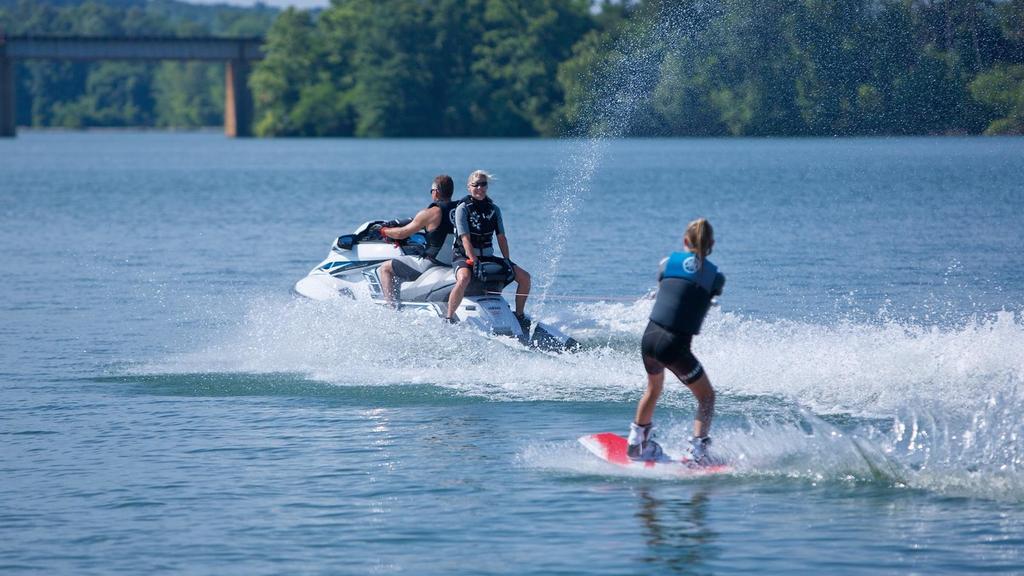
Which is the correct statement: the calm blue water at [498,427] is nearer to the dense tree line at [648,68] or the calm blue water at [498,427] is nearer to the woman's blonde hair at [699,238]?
the woman's blonde hair at [699,238]

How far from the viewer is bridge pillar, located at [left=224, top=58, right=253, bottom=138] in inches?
4750

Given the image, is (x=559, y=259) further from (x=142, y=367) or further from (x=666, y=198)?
(x=666, y=198)

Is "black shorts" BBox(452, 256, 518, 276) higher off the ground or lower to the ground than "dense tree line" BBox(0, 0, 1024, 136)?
lower

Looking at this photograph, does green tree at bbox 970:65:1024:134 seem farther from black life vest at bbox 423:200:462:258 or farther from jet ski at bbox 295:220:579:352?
black life vest at bbox 423:200:462:258

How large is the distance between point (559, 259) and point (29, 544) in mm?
17551

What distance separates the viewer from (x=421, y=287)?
14273 millimetres

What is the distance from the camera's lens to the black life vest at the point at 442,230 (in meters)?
14.0

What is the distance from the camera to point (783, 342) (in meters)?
13.7

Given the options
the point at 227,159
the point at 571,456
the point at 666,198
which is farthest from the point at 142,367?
the point at 227,159

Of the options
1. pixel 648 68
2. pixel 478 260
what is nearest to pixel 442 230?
pixel 478 260

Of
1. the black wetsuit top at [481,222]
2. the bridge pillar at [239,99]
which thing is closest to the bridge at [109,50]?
the bridge pillar at [239,99]

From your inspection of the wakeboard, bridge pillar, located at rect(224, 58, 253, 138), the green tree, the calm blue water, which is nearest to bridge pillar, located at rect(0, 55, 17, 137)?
bridge pillar, located at rect(224, 58, 253, 138)

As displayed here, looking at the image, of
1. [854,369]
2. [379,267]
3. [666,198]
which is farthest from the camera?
[666,198]

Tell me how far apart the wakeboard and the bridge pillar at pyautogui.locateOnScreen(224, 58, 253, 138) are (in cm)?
11233
